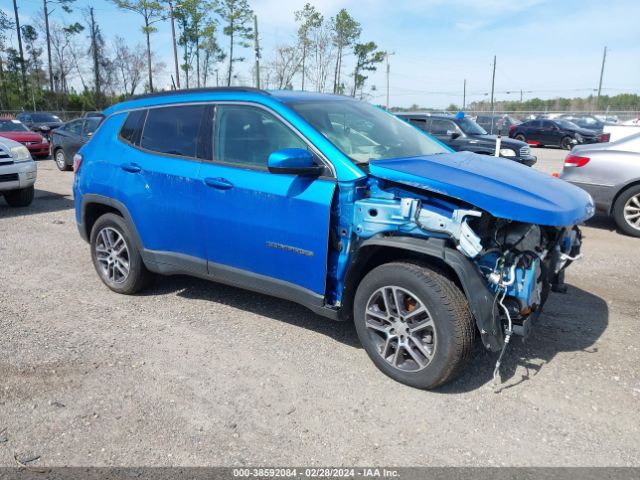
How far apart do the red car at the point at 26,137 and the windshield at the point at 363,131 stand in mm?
16532

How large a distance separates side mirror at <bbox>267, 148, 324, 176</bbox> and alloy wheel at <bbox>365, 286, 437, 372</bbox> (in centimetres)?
91

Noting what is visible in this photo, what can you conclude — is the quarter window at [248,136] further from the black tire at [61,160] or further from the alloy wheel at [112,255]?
the black tire at [61,160]

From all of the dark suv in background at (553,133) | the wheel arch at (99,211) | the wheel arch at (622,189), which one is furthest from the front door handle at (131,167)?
the dark suv in background at (553,133)

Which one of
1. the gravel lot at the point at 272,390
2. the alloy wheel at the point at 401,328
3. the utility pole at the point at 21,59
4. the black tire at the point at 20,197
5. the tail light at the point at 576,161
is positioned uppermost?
the utility pole at the point at 21,59

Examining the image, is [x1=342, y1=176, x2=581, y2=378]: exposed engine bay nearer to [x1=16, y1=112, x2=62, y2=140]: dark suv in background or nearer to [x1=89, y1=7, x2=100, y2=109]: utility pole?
[x1=16, y1=112, x2=62, y2=140]: dark suv in background

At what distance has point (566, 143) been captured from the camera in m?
24.9

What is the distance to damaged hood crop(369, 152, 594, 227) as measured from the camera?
2.98 metres

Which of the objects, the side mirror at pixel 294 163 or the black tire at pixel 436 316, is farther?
the side mirror at pixel 294 163

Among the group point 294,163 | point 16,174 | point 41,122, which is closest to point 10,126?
point 41,122

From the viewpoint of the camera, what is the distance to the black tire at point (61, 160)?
1510 centimetres

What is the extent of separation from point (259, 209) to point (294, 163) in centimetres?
54

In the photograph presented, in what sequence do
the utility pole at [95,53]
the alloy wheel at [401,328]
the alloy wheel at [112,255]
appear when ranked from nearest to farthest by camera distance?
1. the alloy wheel at [401,328]
2. the alloy wheel at [112,255]
3. the utility pole at [95,53]

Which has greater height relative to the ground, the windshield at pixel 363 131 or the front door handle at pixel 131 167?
the windshield at pixel 363 131

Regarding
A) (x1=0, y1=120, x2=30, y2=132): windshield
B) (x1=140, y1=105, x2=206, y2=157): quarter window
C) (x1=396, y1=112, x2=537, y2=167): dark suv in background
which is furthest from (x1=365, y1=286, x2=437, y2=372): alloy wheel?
(x1=0, y1=120, x2=30, y2=132): windshield
